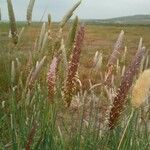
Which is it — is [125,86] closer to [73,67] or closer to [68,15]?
[73,67]

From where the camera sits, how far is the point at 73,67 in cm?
266

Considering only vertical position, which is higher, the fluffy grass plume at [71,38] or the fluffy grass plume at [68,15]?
the fluffy grass plume at [68,15]

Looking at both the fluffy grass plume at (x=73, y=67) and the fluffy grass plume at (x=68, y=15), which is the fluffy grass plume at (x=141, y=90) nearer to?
the fluffy grass plume at (x=73, y=67)

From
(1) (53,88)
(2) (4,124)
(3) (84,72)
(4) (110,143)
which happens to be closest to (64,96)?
(1) (53,88)

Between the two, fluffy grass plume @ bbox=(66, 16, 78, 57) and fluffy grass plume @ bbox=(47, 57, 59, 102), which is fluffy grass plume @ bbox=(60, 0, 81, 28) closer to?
fluffy grass plume @ bbox=(66, 16, 78, 57)

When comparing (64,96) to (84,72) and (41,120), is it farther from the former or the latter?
(84,72)

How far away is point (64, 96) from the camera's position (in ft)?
8.84

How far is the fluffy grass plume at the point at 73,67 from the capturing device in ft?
8.70

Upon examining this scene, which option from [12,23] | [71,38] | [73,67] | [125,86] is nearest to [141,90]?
[125,86]

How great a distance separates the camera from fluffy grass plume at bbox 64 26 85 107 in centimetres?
265

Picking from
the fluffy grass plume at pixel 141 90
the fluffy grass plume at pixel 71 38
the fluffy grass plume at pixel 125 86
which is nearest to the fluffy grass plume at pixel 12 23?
the fluffy grass plume at pixel 71 38

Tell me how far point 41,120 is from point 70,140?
8.7 inches

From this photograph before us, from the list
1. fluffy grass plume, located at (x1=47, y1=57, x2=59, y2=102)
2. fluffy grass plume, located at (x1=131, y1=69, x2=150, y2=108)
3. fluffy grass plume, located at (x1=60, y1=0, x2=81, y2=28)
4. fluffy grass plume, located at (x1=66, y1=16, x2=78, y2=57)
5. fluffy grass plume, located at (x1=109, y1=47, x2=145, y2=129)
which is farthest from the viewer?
fluffy grass plume, located at (x1=60, y1=0, x2=81, y2=28)

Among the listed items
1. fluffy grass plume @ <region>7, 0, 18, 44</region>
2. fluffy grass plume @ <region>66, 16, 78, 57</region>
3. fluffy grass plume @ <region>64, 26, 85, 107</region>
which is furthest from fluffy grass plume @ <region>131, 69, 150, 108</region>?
fluffy grass plume @ <region>7, 0, 18, 44</region>
